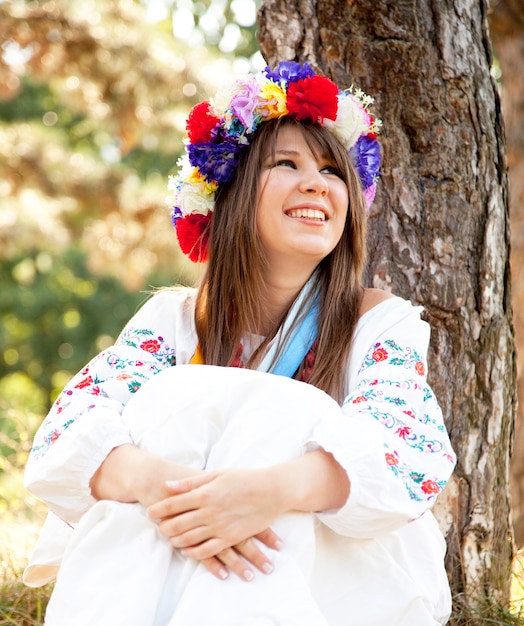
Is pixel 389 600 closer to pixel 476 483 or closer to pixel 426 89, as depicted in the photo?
pixel 476 483

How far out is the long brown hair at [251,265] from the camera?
241 centimetres

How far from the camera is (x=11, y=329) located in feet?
51.4

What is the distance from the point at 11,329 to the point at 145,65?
34.3ft

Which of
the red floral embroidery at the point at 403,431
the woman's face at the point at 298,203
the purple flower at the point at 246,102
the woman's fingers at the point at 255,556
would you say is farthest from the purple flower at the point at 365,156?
the woman's fingers at the point at 255,556

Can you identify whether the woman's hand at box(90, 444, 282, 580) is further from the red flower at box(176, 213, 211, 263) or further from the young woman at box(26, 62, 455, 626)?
Answer: the red flower at box(176, 213, 211, 263)

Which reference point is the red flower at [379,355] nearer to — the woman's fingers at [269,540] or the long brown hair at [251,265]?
the long brown hair at [251,265]

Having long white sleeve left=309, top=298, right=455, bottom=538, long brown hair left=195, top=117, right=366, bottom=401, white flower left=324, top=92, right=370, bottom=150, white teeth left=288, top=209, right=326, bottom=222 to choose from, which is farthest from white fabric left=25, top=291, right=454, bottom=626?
white flower left=324, top=92, right=370, bottom=150

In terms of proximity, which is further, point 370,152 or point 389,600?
point 370,152

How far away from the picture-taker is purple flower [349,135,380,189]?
2521 mm

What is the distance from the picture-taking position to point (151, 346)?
241cm

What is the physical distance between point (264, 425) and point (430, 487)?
1.41 feet

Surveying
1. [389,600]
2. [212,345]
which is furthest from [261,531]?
[212,345]

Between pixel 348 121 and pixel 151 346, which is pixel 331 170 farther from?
pixel 151 346

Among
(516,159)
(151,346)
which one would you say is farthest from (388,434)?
(516,159)
